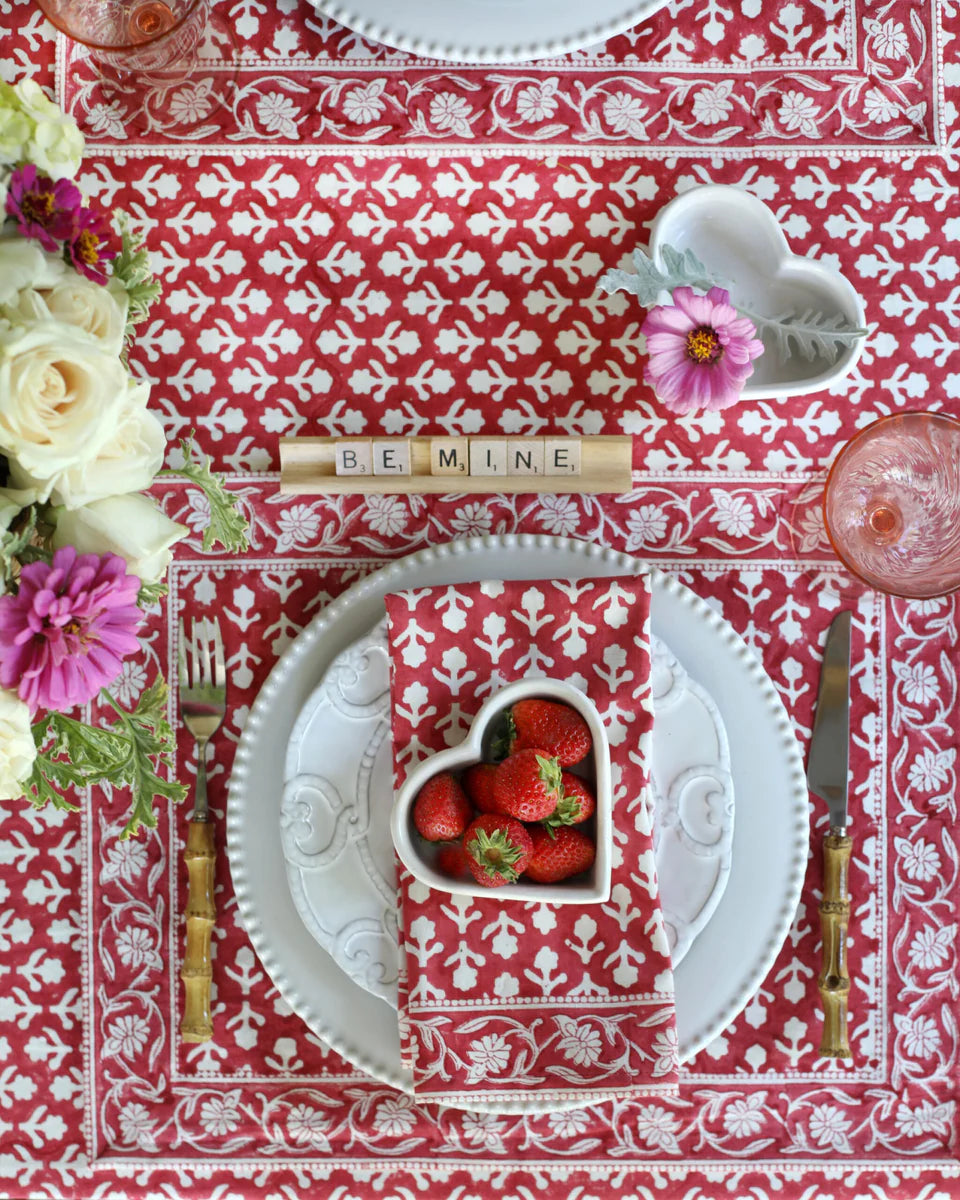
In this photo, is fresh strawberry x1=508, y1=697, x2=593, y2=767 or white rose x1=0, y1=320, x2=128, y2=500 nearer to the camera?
white rose x1=0, y1=320, x2=128, y2=500

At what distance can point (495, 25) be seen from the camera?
2.95 ft

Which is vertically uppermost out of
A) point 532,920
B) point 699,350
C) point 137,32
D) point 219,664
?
point 137,32

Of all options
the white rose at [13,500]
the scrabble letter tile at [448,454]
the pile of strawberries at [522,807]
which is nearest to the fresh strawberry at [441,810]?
the pile of strawberries at [522,807]

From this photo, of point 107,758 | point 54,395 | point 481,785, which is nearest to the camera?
point 54,395

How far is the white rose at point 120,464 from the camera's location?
1.86 ft

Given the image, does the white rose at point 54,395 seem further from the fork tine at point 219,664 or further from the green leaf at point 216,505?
the fork tine at point 219,664

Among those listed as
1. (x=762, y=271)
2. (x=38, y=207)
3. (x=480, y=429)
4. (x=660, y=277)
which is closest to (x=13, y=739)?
(x=38, y=207)

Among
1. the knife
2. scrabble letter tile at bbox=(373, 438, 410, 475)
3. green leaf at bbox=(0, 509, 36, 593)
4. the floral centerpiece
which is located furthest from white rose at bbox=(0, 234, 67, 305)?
the knife

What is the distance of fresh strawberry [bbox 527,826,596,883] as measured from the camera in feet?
2.62

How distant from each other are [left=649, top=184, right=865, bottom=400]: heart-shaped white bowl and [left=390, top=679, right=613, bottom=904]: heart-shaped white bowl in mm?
314

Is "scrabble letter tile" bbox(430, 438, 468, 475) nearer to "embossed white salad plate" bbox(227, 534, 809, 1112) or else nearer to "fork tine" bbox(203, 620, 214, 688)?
"embossed white salad plate" bbox(227, 534, 809, 1112)

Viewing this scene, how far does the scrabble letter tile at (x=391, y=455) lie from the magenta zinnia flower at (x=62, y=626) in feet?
1.16

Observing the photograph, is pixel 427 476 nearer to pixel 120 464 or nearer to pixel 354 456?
pixel 354 456

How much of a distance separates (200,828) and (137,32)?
26.9 inches
